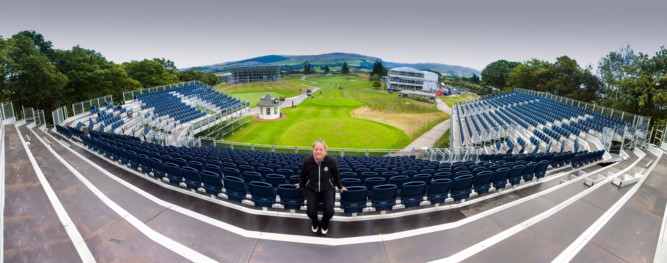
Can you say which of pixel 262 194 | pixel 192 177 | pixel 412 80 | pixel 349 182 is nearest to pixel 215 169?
pixel 192 177

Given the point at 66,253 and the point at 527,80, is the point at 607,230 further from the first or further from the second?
the point at 527,80

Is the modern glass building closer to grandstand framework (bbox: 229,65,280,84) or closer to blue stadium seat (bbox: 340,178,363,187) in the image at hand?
grandstand framework (bbox: 229,65,280,84)

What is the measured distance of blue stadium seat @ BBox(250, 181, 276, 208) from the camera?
6.13 m

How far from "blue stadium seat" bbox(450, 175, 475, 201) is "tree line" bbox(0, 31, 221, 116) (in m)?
32.6

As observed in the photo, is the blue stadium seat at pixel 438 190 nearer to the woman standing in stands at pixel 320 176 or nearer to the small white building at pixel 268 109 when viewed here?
the woman standing in stands at pixel 320 176

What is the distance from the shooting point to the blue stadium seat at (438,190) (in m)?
6.54

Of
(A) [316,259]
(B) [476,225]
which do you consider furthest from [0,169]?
(B) [476,225]

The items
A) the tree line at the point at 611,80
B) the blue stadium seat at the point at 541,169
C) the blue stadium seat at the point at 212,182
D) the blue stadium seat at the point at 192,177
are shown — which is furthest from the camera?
the tree line at the point at 611,80

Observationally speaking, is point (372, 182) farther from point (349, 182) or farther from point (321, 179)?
point (321, 179)

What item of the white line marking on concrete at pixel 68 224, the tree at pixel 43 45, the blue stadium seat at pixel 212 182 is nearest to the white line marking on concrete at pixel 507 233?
the blue stadium seat at pixel 212 182

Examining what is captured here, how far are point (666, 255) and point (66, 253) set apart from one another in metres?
11.2

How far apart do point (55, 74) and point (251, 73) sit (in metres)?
82.5

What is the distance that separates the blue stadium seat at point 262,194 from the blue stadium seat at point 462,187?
466 centimetres

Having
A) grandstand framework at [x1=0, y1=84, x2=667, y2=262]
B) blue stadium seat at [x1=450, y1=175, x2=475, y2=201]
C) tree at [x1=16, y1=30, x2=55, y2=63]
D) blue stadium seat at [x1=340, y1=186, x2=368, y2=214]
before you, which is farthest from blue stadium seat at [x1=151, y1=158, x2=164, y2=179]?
tree at [x1=16, y1=30, x2=55, y2=63]
